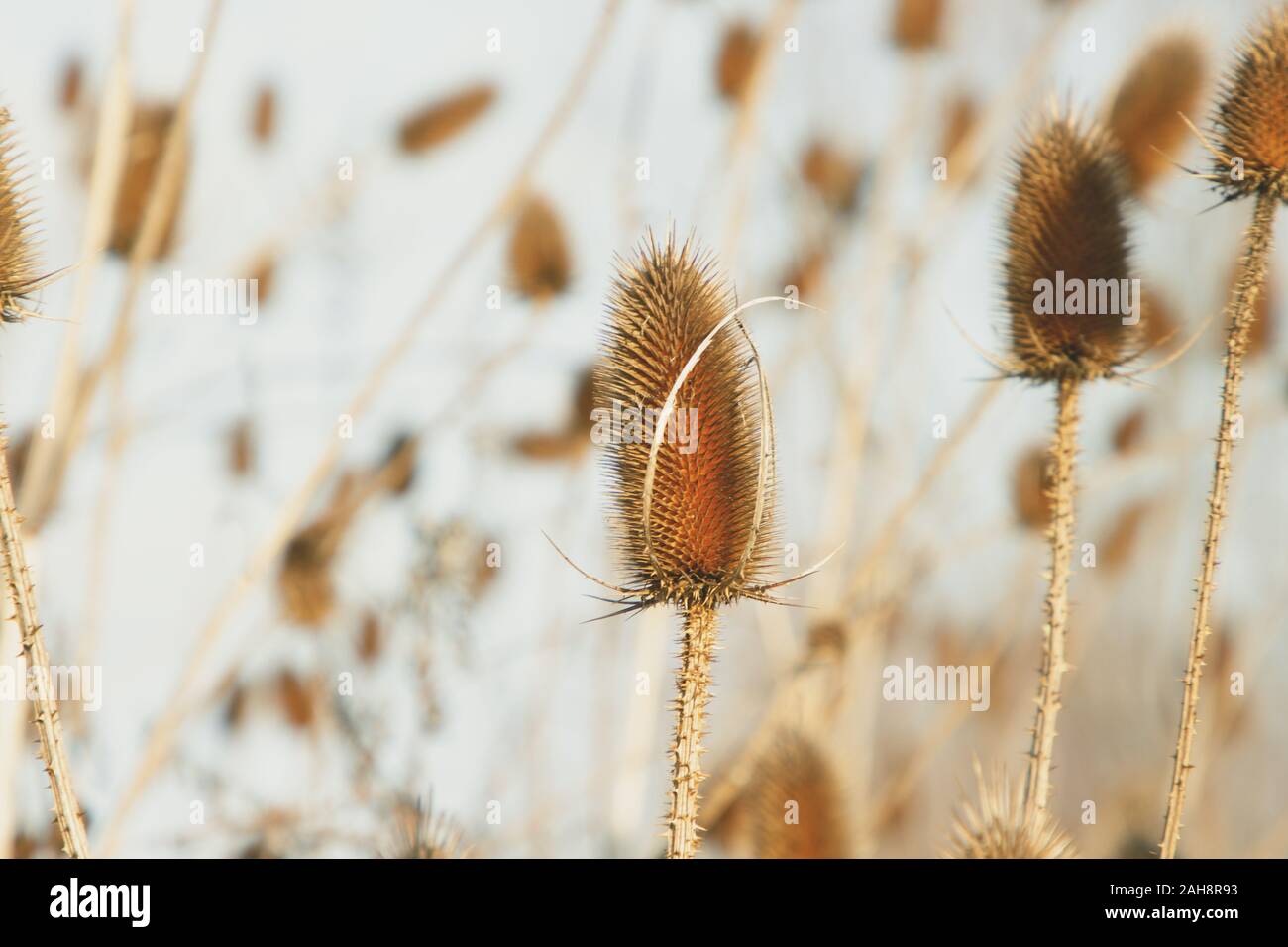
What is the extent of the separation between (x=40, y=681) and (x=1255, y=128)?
2948 millimetres

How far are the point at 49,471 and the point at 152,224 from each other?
0.87m

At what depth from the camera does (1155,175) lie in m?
4.67

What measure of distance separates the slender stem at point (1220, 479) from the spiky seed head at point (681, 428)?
0.99 m

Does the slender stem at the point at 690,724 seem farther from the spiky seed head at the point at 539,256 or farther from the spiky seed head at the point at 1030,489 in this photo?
the spiky seed head at the point at 539,256

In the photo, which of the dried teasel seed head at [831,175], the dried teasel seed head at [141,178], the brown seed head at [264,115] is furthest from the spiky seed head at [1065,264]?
the dried teasel seed head at [831,175]

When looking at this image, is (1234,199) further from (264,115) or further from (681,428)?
(264,115)

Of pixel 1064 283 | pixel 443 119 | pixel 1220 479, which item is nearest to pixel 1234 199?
pixel 1064 283

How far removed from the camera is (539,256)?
23.2ft

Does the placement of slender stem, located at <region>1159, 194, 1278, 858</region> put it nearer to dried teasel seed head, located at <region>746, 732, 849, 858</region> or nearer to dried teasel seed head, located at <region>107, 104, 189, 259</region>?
dried teasel seed head, located at <region>746, 732, 849, 858</region>

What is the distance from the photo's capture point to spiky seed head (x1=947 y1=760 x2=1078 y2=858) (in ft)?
9.02

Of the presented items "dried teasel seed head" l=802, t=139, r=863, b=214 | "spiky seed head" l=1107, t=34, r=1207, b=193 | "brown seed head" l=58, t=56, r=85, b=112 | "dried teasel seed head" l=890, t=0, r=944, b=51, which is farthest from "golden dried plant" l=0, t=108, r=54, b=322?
"dried teasel seed head" l=802, t=139, r=863, b=214

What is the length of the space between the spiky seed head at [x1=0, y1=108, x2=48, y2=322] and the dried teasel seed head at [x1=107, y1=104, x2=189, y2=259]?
247 centimetres

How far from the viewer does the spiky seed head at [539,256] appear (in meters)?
7.05
